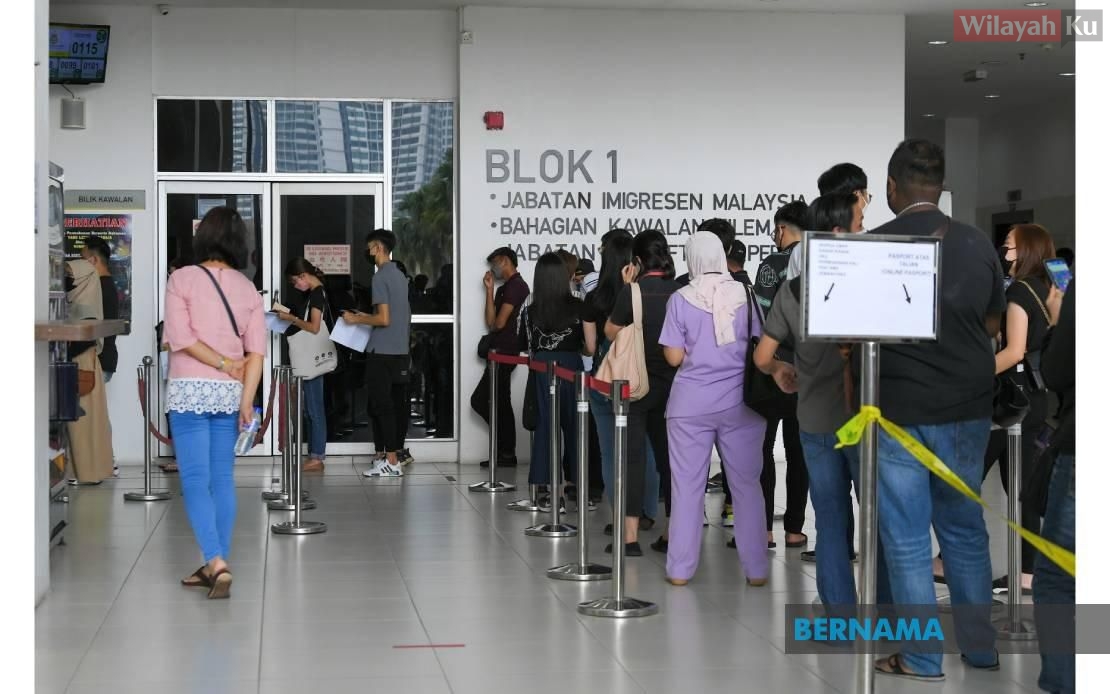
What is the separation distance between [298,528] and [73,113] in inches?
201

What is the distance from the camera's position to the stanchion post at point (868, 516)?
152 inches

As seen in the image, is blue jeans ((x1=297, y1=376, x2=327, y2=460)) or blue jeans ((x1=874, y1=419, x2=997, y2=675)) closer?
blue jeans ((x1=874, y1=419, x2=997, y2=675))

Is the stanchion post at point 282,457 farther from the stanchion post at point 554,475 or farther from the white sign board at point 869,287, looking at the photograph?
the white sign board at point 869,287

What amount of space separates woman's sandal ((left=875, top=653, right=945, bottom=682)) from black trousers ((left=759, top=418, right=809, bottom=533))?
2310mm

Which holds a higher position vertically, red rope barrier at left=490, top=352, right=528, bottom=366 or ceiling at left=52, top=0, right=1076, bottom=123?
ceiling at left=52, top=0, right=1076, bottom=123

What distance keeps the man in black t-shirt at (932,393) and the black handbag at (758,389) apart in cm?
138

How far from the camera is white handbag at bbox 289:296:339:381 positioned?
1030 cm

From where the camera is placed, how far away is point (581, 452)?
20.6ft

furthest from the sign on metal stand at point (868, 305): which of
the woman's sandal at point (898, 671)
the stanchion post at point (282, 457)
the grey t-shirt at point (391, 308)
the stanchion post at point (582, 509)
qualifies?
the grey t-shirt at point (391, 308)

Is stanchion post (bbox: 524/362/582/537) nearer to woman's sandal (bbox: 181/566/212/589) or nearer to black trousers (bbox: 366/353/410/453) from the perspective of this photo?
woman's sandal (bbox: 181/566/212/589)

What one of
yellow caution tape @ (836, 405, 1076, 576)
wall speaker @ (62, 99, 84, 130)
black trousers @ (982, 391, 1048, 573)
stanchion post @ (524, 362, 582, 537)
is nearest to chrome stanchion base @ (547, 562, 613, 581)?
stanchion post @ (524, 362, 582, 537)

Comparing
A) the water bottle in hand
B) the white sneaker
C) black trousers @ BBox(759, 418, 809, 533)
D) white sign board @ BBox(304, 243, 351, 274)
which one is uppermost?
white sign board @ BBox(304, 243, 351, 274)

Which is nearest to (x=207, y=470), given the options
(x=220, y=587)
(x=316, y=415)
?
(x=220, y=587)

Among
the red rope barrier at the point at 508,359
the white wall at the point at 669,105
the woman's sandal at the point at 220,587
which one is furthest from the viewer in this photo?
the white wall at the point at 669,105
